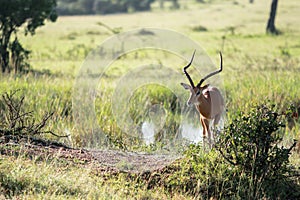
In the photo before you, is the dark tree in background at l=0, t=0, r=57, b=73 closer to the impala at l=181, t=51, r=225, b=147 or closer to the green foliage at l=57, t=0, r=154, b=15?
the impala at l=181, t=51, r=225, b=147

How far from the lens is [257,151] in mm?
6961

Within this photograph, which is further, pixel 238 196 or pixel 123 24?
pixel 123 24

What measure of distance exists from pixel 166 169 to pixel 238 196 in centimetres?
87

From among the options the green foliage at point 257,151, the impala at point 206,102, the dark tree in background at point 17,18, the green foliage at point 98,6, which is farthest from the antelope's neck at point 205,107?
the green foliage at point 98,6

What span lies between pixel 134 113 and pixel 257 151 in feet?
14.4

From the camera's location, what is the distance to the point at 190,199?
22.0 feet

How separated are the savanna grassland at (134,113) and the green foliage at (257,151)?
53mm

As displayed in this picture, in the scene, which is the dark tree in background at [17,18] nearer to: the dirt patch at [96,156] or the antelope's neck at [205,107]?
the dirt patch at [96,156]

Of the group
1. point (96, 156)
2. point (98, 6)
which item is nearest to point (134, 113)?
point (96, 156)

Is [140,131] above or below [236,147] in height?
below

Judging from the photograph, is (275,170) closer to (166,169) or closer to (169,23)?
(166,169)

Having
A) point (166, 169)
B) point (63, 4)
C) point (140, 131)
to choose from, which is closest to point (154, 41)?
point (140, 131)

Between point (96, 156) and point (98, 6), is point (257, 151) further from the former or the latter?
point (98, 6)

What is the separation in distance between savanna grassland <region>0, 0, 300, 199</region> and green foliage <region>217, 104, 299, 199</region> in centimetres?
5
